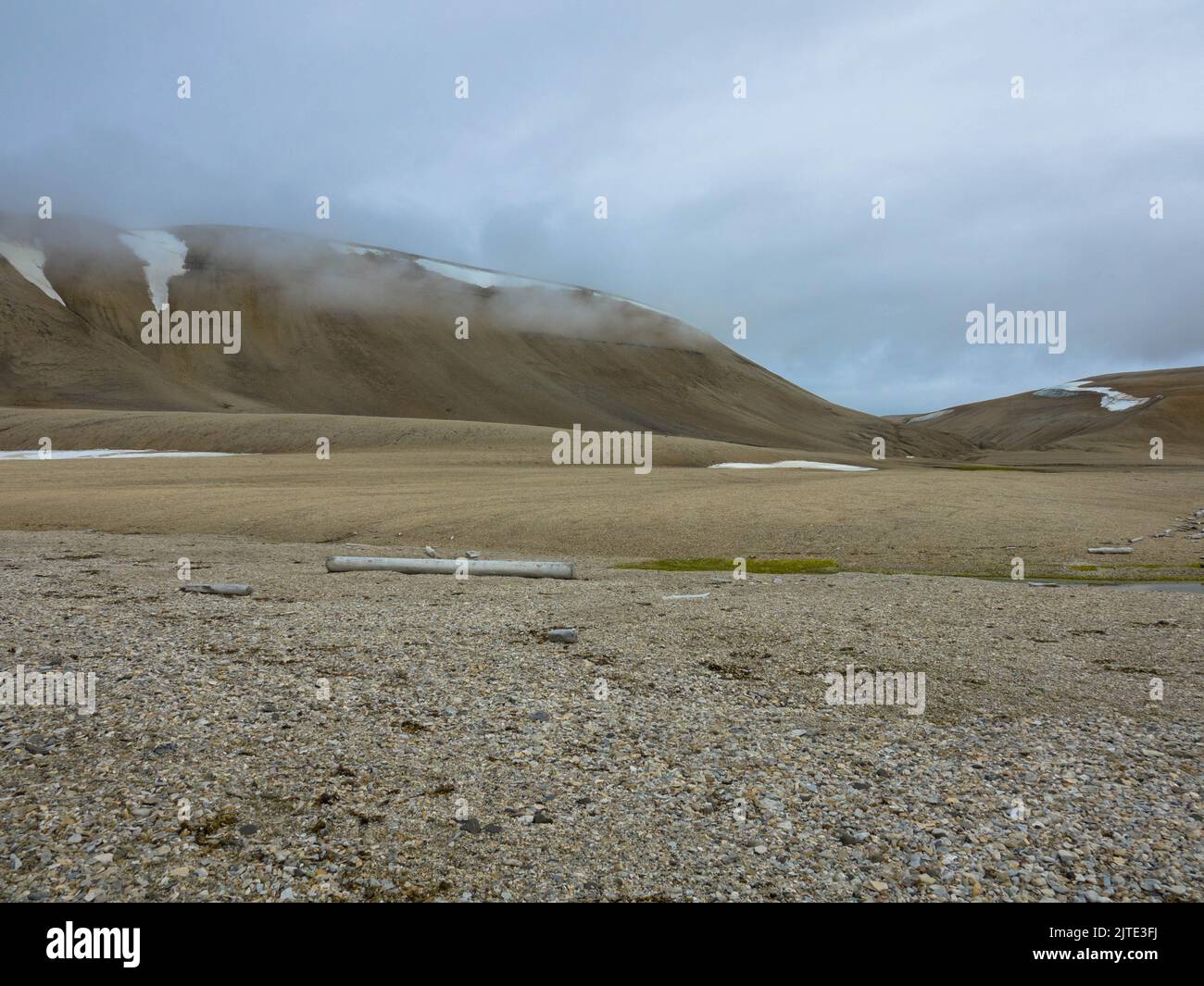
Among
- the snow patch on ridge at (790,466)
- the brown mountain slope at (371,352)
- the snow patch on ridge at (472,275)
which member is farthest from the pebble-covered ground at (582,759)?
the snow patch on ridge at (472,275)

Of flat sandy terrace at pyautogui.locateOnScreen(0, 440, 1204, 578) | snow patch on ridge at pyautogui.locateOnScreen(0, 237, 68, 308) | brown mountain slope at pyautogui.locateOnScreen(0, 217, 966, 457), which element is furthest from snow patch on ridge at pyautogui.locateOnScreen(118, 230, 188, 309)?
flat sandy terrace at pyautogui.locateOnScreen(0, 440, 1204, 578)

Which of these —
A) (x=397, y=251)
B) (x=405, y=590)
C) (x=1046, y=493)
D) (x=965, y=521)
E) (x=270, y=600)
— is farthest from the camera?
(x=397, y=251)

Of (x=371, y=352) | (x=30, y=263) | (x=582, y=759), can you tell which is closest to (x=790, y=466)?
(x=582, y=759)

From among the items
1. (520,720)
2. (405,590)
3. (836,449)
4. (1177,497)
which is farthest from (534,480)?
(836,449)

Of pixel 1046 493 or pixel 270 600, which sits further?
pixel 1046 493

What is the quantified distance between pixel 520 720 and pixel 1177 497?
4343 centimetres

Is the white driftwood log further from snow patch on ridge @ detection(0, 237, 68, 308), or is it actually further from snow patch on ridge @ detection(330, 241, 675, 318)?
snow patch on ridge @ detection(330, 241, 675, 318)

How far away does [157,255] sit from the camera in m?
151

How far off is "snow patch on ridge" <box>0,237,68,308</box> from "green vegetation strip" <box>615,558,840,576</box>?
452 feet

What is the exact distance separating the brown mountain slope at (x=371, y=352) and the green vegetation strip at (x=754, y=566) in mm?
94044

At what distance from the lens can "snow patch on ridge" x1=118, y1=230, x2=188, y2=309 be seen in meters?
140

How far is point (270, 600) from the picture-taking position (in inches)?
592

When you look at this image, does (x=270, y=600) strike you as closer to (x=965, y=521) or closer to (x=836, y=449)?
(x=965, y=521)
